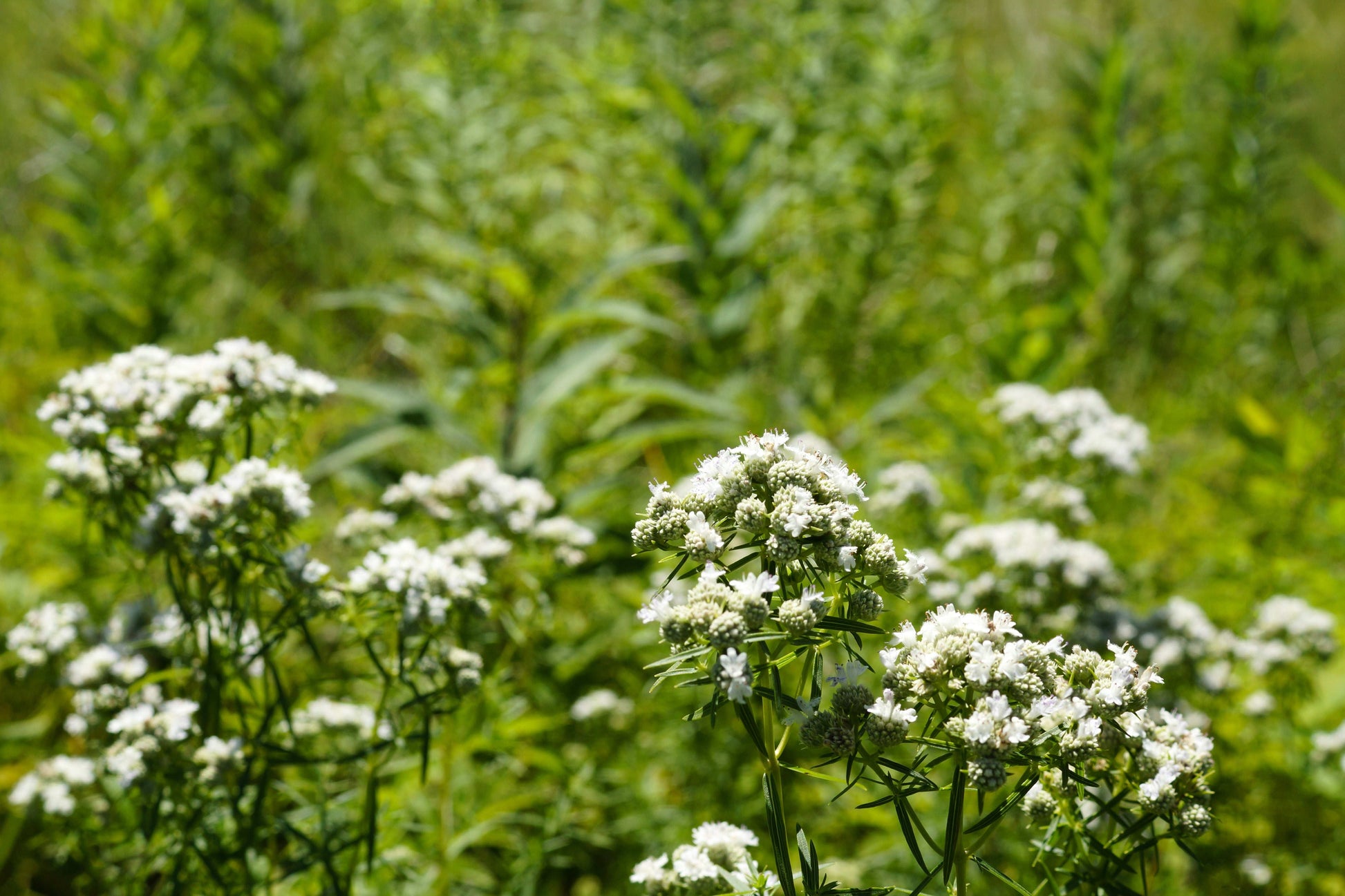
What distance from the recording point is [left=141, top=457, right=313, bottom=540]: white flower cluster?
1642mm

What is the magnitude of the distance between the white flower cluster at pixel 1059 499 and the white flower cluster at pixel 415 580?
162 cm

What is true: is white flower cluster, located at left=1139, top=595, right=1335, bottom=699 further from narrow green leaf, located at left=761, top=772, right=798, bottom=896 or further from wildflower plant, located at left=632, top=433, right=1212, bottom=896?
narrow green leaf, located at left=761, top=772, right=798, bottom=896

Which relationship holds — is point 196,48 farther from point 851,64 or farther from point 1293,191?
point 1293,191

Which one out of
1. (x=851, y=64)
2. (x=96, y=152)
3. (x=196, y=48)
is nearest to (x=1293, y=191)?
(x=851, y=64)

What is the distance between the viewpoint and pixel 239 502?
5.48 ft

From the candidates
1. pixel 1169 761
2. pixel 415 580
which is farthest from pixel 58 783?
pixel 1169 761

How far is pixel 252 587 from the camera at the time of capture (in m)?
1.80

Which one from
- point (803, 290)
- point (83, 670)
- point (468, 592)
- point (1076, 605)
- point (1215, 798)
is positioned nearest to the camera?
point (468, 592)

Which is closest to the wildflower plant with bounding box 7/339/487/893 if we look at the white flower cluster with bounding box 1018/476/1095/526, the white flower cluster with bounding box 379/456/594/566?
the white flower cluster with bounding box 379/456/594/566

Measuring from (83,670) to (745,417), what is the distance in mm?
1942

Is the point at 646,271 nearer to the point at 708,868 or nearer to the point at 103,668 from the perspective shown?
the point at 103,668

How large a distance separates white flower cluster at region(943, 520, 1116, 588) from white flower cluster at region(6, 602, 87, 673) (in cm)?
205

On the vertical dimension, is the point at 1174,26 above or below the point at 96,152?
above

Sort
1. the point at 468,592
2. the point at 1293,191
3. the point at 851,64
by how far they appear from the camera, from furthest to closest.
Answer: the point at 1293,191, the point at 851,64, the point at 468,592
